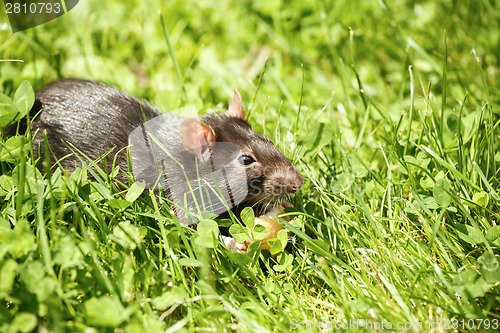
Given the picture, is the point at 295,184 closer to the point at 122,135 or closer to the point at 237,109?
the point at 237,109

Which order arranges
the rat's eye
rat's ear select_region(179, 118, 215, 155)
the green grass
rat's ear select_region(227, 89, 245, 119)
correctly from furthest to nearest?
rat's ear select_region(227, 89, 245, 119) < the rat's eye < rat's ear select_region(179, 118, 215, 155) < the green grass

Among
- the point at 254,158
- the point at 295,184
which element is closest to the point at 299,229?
the point at 295,184

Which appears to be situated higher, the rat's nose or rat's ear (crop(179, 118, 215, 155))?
rat's ear (crop(179, 118, 215, 155))

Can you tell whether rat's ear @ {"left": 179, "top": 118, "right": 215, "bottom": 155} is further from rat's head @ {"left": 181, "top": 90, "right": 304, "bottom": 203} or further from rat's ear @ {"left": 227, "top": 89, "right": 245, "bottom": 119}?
rat's ear @ {"left": 227, "top": 89, "right": 245, "bottom": 119}

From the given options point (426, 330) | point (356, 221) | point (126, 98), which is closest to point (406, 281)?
point (426, 330)

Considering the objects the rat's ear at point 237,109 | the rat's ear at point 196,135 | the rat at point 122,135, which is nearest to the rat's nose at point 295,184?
the rat at point 122,135

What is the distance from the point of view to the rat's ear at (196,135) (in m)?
2.90

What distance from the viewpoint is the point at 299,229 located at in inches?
109

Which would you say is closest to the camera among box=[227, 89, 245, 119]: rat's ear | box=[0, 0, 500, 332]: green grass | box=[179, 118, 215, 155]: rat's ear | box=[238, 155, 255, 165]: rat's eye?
box=[0, 0, 500, 332]: green grass

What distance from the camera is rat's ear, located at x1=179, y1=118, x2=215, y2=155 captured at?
2.90 meters

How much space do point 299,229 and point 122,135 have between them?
57.0 inches

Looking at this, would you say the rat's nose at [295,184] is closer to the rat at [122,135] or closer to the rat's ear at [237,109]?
the rat at [122,135]

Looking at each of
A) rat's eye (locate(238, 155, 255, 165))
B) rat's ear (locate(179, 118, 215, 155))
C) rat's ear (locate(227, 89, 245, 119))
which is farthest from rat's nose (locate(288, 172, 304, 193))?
rat's ear (locate(227, 89, 245, 119))

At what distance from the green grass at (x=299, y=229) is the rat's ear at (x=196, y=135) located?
497mm
